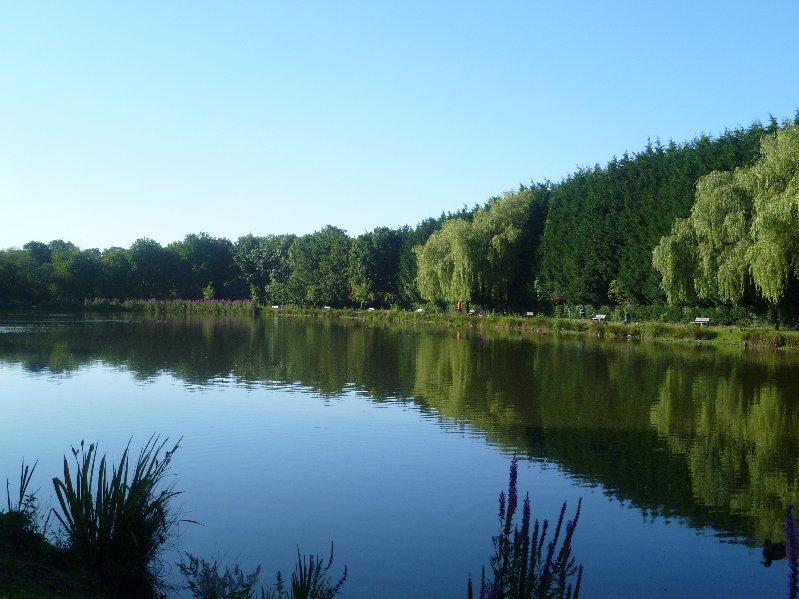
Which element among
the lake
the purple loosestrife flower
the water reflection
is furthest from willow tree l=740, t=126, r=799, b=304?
the purple loosestrife flower

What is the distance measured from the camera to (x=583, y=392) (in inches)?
787

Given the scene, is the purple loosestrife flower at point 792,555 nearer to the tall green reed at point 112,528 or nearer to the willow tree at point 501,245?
the tall green reed at point 112,528

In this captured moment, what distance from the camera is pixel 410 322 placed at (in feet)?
207

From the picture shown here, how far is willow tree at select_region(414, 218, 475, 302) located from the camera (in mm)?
57844

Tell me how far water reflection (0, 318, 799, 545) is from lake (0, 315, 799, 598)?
0.23 ft

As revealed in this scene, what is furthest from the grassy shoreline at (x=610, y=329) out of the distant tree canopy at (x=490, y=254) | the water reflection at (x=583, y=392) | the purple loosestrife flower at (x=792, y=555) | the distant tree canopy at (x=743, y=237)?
the purple loosestrife flower at (x=792, y=555)

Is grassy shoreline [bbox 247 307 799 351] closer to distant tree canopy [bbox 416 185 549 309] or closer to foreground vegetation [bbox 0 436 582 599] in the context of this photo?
distant tree canopy [bbox 416 185 549 309]

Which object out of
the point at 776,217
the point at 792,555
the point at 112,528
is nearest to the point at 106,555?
the point at 112,528

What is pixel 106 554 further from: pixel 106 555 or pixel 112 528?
pixel 112 528

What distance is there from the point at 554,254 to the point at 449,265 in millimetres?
7991

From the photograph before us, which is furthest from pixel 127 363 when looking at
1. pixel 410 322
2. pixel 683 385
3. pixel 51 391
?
pixel 410 322

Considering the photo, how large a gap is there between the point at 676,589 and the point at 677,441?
6930 millimetres

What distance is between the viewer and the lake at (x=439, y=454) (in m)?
8.06

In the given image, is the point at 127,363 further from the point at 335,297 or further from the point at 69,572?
the point at 335,297
